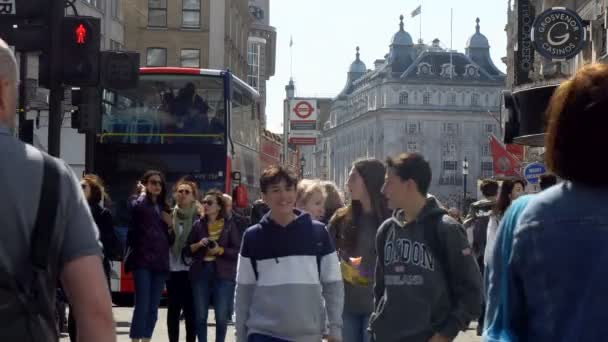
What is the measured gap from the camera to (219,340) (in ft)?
44.8

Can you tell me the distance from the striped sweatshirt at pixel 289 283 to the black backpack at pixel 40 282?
4080 millimetres

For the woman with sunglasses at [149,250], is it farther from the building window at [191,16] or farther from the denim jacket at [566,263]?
the building window at [191,16]

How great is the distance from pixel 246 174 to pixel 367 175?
1684 cm

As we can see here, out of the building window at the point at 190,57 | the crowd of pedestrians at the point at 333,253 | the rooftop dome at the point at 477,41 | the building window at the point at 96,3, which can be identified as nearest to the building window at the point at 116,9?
the building window at the point at 96,3

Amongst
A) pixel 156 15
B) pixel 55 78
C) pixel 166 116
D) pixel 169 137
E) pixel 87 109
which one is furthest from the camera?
pixel 156 15

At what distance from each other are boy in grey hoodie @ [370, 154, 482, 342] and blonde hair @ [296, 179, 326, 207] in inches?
135

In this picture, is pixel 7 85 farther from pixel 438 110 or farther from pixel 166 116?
pixel 438 110

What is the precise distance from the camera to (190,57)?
6444 centimetres

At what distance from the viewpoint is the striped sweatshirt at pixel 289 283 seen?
24.8 ft

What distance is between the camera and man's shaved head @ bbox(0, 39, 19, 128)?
3.51m

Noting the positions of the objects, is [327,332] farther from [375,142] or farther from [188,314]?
[375,142]

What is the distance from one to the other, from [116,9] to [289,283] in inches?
1961

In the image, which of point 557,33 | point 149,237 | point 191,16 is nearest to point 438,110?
point 191,16

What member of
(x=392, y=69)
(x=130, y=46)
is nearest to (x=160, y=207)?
(x=130, y=46)
